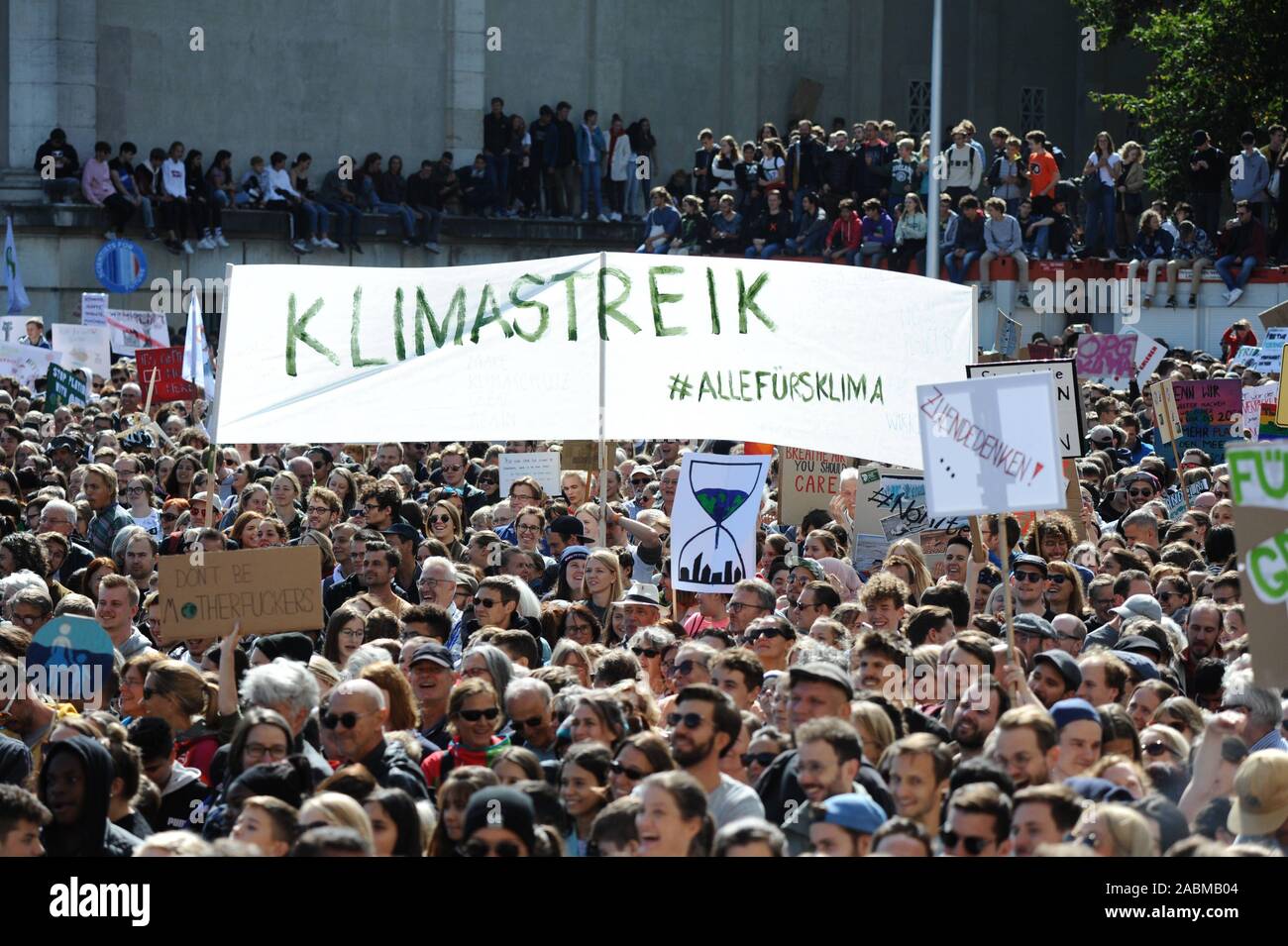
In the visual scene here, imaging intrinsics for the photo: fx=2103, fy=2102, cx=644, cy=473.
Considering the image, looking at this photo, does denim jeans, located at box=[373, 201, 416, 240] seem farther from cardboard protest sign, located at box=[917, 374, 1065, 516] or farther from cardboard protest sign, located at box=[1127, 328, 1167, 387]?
cardboard protest sign, located at box=[917, 374, 1065, 516]

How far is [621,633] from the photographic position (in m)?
9.98

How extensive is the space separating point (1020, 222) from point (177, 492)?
14.5m

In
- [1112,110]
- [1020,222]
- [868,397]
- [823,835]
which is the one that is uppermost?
[1112,110]

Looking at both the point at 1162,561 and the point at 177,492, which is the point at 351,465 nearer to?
the point at 177,492

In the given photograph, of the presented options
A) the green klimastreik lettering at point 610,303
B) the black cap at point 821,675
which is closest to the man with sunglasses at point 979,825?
the black cap at point 821,675

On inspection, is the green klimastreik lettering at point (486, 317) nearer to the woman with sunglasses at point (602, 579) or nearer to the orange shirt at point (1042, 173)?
the woman with sunglasses at point (602, 579)

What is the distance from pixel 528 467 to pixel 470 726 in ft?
23.1

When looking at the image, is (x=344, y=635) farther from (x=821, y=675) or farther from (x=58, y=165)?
(x=58, y=165)

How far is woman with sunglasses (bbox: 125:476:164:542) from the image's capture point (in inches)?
527

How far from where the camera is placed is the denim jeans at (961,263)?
25.8 meters

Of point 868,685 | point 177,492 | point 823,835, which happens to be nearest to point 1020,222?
point 177,492

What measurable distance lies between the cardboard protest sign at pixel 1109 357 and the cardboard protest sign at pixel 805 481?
8.28 m

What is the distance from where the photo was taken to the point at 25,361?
23828 millimetres

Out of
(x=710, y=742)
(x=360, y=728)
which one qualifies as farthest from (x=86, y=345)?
(x=710, y=742)
